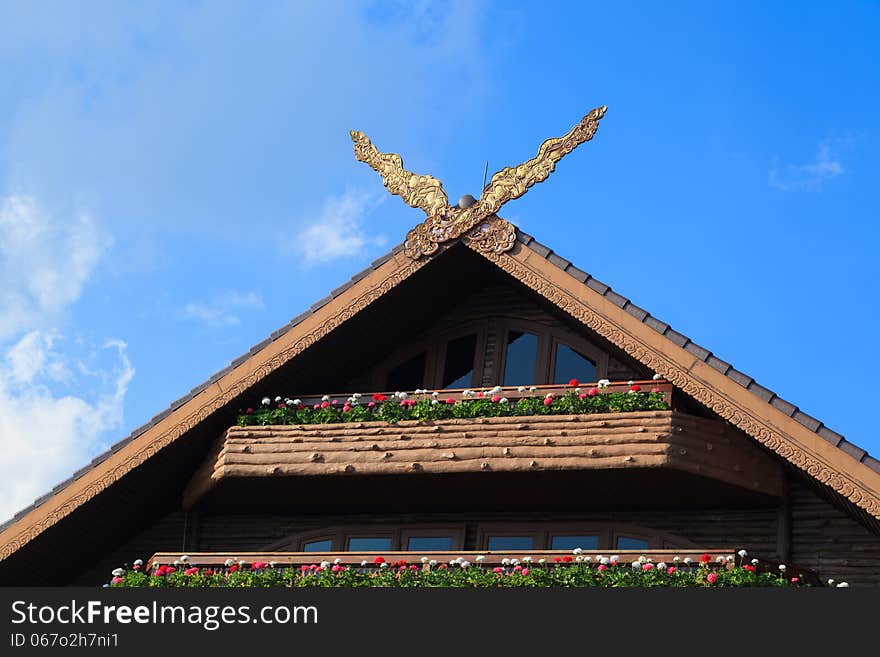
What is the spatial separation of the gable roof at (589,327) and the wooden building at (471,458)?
2cm

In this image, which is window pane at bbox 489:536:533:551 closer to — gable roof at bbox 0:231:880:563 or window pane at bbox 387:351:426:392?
window pane at bbox 387:351:426:392

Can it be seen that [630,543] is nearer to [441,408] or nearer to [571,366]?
[571,366]

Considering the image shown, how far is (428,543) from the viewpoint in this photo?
69.4 feet

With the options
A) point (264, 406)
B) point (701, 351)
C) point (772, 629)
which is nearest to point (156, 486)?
point (264, 406)

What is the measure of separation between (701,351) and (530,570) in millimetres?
3483

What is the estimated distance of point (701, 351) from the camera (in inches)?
751

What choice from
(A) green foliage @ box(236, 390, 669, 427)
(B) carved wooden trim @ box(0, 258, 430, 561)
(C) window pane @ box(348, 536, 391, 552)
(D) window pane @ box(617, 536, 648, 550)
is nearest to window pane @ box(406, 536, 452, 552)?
(C) window pane @ box(348, 536, 391, 552)

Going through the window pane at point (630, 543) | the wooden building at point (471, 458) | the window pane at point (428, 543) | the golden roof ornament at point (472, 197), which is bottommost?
the window pane at point (630, 543)

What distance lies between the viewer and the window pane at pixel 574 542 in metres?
20.4

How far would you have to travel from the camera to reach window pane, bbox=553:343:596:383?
21.6 metres

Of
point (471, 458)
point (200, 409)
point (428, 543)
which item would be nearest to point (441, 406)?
point (471, 458)

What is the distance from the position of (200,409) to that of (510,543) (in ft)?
14.9

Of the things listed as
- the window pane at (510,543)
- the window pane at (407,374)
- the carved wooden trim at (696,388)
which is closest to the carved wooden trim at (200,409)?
the carved wooden trim at (696,388)

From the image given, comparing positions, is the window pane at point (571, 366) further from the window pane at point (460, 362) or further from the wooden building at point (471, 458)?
the window pane at point (460, 362)
